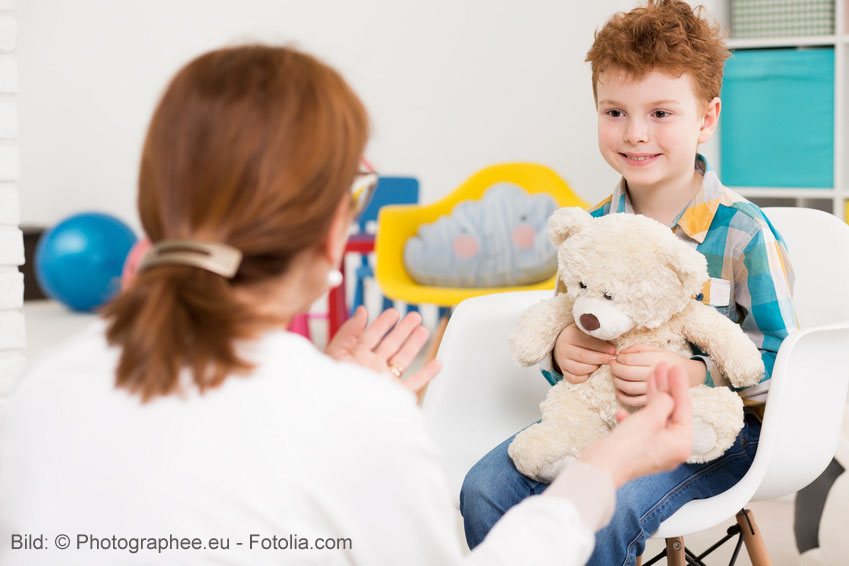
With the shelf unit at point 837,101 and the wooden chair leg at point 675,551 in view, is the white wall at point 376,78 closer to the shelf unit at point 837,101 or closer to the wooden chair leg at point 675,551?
the shelf unit at point 837,101

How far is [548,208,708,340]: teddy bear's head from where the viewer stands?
1.19 meters

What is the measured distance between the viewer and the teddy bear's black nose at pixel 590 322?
1204 mm

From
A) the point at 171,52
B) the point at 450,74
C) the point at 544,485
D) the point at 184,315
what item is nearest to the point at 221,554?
the point at 184,315

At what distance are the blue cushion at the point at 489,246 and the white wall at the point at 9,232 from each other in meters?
1.65

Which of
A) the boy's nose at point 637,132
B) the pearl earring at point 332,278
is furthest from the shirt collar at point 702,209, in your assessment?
the pearl earring at point 332,278

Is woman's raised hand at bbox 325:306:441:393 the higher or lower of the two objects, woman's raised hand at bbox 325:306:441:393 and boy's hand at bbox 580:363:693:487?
the higher

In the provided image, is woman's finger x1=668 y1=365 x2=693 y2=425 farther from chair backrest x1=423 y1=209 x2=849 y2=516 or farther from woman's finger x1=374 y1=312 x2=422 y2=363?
chair backrest x1=423 y1=209 x2=849 y2=516

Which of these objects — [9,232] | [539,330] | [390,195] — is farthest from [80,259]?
[539,330]

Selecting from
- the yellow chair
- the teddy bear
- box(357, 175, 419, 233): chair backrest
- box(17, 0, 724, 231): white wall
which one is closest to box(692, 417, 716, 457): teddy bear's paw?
the teddy bear

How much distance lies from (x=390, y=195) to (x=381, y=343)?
3159 mm

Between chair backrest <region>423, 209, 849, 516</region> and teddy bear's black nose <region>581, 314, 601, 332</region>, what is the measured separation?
0.88ft

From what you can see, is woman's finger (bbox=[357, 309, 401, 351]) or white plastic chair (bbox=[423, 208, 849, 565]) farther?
white plastic chair (bbox=[423, 208, 849, 565])

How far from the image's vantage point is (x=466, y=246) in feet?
10.8

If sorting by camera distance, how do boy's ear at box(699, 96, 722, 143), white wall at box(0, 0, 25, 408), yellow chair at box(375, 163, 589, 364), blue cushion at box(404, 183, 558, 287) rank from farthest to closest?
blue cushion at box(404, 183, 558, 287) → yellow chair at box(375, 163, 589, 364) → white wall at box(0, 0, 25, 408) → boy's ear at box(699, 96, 722, 143)
